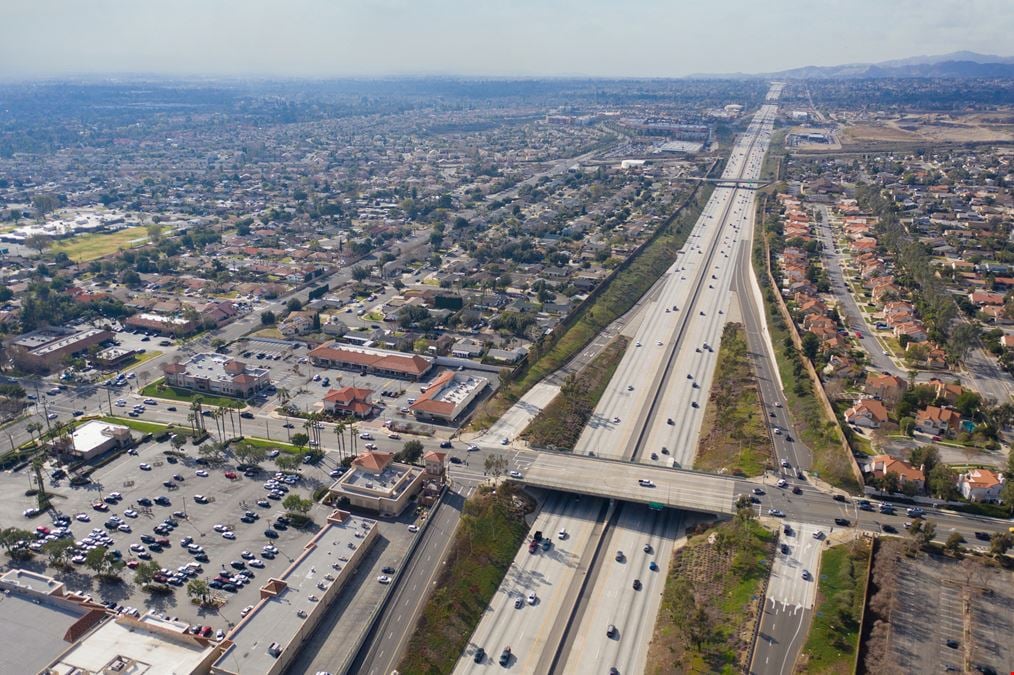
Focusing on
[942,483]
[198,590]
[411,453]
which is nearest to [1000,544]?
[942,483]

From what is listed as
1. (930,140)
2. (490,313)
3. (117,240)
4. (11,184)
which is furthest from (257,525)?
(930,140)

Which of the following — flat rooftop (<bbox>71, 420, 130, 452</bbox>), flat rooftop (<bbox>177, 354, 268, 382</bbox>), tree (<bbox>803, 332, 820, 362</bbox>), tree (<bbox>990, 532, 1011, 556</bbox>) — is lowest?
flat rooftop (<bbox>71, 420, 130, 452</bbox>)

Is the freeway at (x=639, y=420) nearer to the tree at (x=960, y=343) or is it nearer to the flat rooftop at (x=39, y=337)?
the tree at (x=960, y=343)

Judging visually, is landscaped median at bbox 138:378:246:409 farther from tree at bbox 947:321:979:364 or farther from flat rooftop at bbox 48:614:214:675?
tree at bbox 947:321:979:364

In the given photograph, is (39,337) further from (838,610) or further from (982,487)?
(982,487)

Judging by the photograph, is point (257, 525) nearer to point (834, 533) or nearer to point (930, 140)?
point (834, 533)

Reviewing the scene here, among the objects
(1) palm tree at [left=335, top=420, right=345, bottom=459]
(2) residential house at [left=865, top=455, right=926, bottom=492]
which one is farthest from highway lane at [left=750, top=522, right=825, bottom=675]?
(1) palm tree at [left=335, top=420, right=345, bottom=459]
